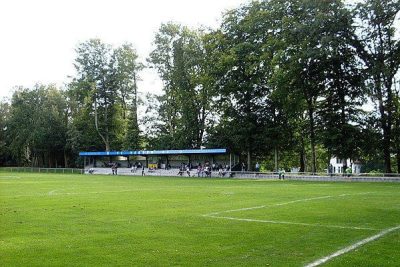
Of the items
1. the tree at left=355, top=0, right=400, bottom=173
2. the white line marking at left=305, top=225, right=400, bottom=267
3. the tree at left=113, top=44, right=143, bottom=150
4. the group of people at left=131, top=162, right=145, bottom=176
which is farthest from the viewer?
the tree at left=113, top=44, right=143, bottom=150

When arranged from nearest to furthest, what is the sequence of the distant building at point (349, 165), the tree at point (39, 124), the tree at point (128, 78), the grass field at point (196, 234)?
the grass field at point (196, 234), the distant building at point (349, 165), the tree at point (128, 78), the tree at point (39, 124)

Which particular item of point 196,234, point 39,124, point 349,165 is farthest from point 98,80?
point 196,234

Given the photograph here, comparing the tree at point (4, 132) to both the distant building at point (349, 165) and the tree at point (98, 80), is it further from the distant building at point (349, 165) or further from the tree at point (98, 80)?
the distant building at point (349, 165)

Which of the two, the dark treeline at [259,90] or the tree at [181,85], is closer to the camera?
the dark treeline at [259,90]

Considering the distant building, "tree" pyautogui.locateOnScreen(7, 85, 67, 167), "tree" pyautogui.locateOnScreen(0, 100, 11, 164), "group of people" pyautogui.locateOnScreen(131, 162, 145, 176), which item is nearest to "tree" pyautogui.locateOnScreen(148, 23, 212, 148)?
"group of people" pyautogui.locateOnScreen(131, 162, 145, 176)

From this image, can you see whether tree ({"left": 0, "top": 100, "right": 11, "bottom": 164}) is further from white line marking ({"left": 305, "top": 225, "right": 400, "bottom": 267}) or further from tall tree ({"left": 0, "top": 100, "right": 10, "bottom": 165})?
white line marking ({"left": 305, "top": 225, "right": 400, "bottom": 267})

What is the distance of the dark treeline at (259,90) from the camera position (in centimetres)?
4331

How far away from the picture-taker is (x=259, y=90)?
54.6 metres

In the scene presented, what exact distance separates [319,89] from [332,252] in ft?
132

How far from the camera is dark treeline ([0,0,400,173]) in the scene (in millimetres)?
43312

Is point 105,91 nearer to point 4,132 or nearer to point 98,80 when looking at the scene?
point 98,80

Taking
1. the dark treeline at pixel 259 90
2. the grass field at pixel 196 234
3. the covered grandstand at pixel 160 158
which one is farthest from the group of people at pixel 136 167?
the grass field at pixel 196 234

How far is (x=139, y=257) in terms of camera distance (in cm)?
861

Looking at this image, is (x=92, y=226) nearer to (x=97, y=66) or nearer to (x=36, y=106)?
(x=97, y=66)
